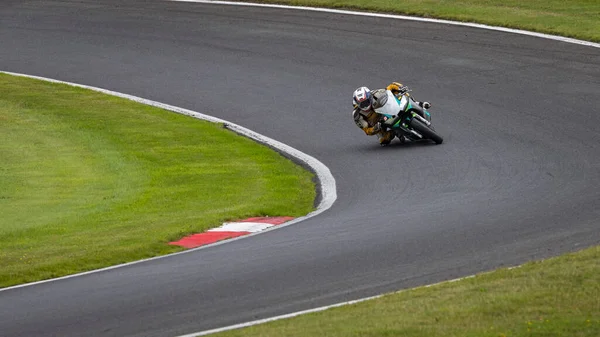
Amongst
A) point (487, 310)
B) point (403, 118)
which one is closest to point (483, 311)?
point (487, 310)

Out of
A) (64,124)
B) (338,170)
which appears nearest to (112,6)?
(64,124)

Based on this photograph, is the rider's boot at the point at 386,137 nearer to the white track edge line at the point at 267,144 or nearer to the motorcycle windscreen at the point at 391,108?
the motorcycle windscreen at the point at 391,108

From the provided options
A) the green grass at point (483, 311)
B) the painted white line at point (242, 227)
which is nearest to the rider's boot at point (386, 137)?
the painted white line at point (242, 227)

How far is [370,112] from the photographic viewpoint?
65.8 feet

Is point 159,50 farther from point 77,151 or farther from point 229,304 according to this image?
point 229,304

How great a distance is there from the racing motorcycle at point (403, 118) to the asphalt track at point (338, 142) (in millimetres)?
381

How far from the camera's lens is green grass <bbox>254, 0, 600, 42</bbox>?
1063 inches

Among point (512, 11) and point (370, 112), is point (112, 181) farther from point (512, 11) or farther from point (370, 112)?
point (512, 11)

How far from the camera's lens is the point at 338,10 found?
31.2 m

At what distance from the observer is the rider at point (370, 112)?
65.5 feet

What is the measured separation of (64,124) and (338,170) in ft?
26.5

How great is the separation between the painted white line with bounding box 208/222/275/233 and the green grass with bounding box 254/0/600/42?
13854mm

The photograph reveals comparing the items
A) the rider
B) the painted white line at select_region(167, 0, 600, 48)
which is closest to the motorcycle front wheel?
the rider

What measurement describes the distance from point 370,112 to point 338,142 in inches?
49.2
